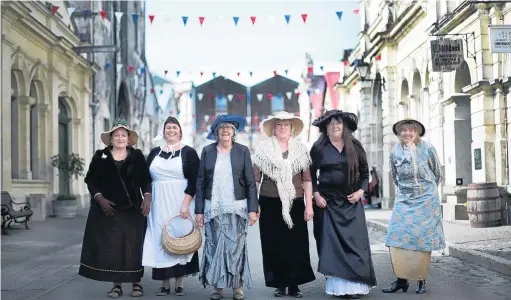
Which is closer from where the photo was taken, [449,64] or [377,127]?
[449,64]

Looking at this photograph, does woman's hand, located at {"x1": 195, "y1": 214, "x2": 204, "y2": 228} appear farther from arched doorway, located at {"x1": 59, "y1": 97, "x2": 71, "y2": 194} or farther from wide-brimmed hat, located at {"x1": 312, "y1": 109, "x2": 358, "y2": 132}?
arched doorway, located at {"x1": 59, "y1": 97, "x2": 71, "y2": 194}

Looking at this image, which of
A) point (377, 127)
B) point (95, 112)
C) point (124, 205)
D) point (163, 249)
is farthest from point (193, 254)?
point (95, 112)

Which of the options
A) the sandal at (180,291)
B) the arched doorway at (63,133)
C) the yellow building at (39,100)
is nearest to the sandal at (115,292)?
the sandal at (180,291)

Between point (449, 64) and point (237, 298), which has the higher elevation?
point (449, 64)

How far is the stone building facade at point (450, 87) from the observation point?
15781 mm

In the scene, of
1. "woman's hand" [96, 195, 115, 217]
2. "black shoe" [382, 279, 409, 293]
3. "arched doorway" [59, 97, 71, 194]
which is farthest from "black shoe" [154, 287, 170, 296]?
"arched doorway" [59, 97, 71, 194]

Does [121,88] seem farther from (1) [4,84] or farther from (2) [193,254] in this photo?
(2) [193,254]

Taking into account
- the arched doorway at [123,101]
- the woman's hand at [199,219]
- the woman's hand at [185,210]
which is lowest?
the woman's hand at [199,219]

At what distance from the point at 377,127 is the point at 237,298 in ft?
74.9

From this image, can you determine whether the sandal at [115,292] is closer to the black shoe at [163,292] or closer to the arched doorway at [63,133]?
the black shoe at [163,292]

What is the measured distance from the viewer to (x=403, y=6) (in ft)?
80.9

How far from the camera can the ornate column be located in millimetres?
22516

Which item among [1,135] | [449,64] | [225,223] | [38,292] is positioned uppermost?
[449,64]

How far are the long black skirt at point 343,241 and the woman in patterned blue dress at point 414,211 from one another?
56 centimetres
